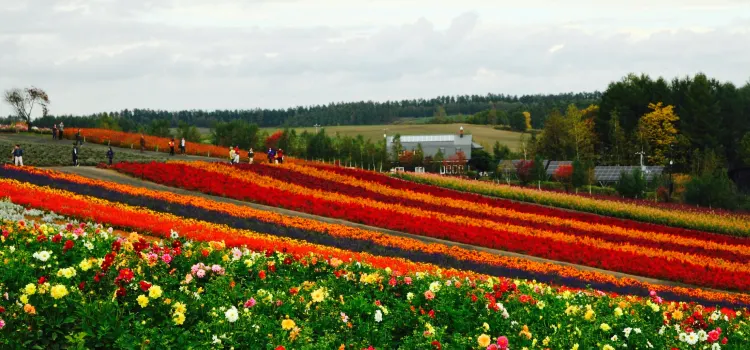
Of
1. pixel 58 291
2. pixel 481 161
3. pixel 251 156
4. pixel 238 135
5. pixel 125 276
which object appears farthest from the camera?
pixel 481 161

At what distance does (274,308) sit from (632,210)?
40254 millimetres

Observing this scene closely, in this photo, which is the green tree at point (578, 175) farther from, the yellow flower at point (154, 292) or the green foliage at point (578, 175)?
the yellow flower at point (154, 292)

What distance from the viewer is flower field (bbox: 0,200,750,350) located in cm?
889

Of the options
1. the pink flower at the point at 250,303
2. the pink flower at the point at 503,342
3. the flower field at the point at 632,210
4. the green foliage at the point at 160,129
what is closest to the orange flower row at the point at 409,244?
the pink flower at the point at 250,303

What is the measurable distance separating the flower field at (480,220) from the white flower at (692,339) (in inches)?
732

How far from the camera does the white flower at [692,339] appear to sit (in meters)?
10.1

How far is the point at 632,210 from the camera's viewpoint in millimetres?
47125

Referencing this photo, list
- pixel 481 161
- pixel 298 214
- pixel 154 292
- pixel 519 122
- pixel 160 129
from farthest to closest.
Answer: pixel 519 122
pixel 160 129
pixel 481 161
pixel 298 214
pixel 154 292

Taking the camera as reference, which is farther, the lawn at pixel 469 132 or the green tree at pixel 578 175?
the lawn at pixel 469 132

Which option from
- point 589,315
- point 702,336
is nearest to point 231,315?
point 589,315

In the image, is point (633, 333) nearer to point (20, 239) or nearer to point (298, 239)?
point (20, 239)

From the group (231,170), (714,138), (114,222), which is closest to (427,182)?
(231,170)

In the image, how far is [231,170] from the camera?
1722 inches

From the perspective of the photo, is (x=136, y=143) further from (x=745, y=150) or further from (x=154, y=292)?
(x=745, y=150)
